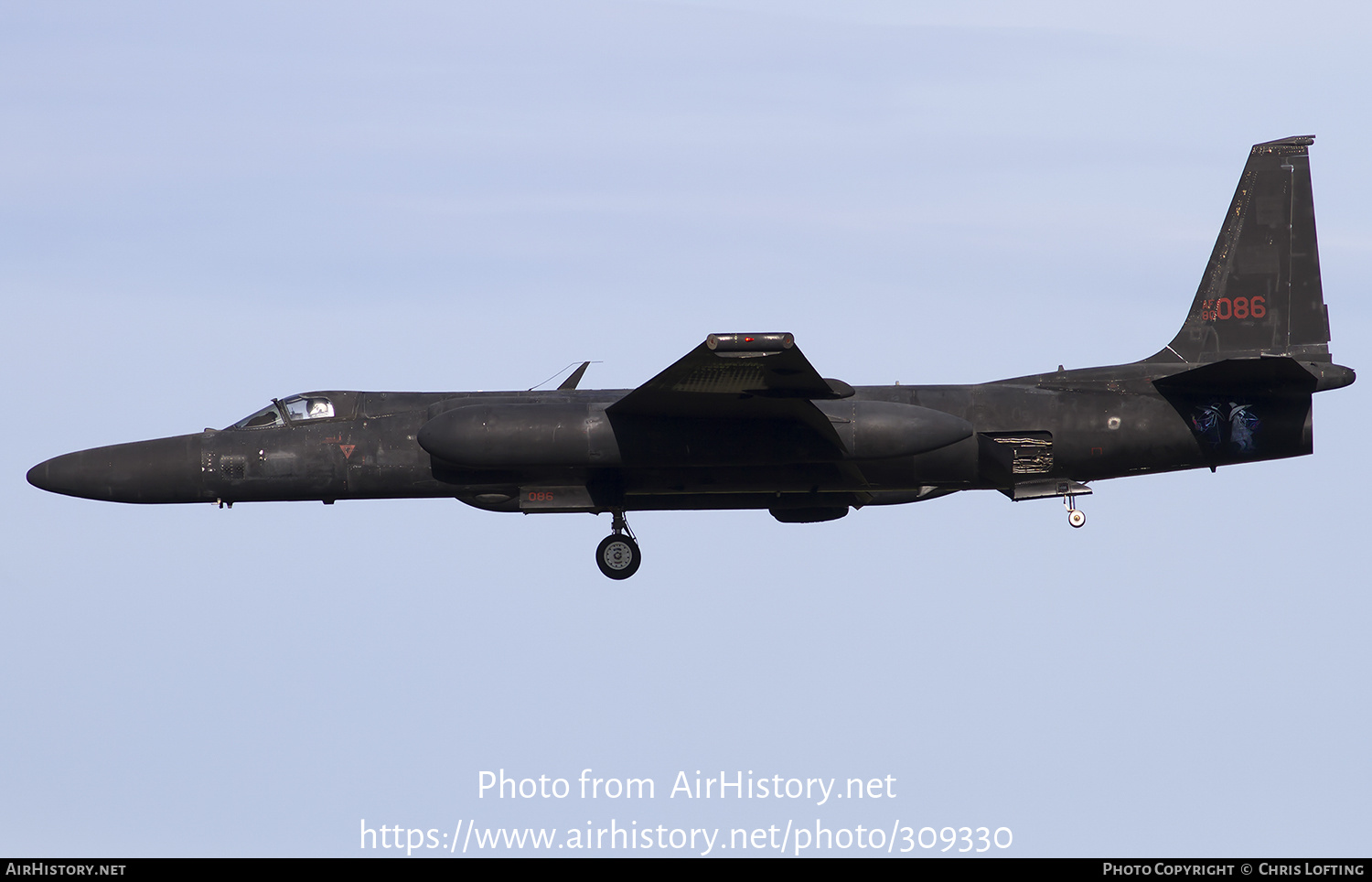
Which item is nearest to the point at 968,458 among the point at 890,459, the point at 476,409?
the point at 890,459

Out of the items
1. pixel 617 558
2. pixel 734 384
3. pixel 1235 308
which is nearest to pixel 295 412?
pixel 617 558

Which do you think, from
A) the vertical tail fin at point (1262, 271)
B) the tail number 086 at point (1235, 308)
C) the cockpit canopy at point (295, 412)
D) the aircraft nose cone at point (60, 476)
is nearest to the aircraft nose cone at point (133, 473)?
the aircraft nose cone at point (60, 476)

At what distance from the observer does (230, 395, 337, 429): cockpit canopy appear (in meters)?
23.6

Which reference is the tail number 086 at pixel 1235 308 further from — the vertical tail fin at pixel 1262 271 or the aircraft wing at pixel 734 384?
the aircraft wing at pixel 734 384

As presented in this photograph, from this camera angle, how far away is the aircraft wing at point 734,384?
1953 centimetres

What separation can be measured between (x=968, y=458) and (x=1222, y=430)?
11.6 feet

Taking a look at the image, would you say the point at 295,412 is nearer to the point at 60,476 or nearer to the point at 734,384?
the point at 60,476

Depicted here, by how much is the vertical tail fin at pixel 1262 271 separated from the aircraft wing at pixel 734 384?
6.13 meters

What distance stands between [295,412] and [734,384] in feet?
21.9

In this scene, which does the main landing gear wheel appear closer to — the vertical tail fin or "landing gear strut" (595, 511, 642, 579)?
"landing gear strut" (595, 511, 642, 579)
